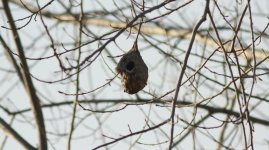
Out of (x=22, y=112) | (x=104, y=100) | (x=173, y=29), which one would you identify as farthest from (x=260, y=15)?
(x=22, y=112)

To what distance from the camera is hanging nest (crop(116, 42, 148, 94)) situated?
3.41 metres

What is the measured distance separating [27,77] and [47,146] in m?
0.45

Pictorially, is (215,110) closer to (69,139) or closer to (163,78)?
(163,78)

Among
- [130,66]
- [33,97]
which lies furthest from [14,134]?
[130,66]

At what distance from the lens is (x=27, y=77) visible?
4.26 metres

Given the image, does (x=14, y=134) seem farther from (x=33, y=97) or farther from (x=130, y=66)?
(x=130, y=66)

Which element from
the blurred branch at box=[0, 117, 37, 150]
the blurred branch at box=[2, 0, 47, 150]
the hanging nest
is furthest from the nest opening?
the blurred branch at box=[0, 117, 37, 150]

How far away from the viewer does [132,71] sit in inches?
135

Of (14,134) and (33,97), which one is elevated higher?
(33,97)

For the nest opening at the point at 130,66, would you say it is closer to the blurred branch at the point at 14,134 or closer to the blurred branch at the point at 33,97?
the blurred branch at the point at 33,97

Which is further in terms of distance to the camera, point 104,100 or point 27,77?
point 104,100

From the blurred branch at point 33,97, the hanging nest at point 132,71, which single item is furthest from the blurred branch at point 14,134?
the hanging nest at point 132,71

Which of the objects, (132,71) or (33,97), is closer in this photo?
(132,71)

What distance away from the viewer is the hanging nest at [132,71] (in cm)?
341
